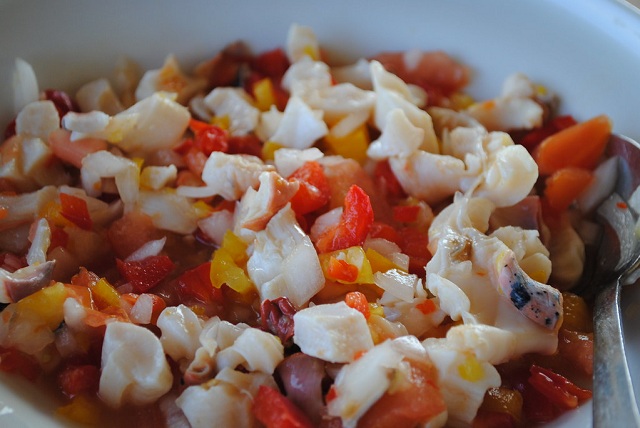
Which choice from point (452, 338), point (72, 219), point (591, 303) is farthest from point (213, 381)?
point (591, 303)

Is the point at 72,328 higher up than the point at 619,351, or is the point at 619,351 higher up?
the point at 619,351

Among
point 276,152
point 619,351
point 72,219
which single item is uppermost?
point 619,351

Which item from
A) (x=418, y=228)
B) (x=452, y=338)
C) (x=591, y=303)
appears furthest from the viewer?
(x=418, y=228)

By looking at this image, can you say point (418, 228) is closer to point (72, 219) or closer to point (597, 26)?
point (597, 26)

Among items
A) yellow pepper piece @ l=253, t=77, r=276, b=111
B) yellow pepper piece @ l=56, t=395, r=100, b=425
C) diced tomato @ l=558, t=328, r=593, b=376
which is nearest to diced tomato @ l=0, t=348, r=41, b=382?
yellow pepper piece @ l=56, t=395, r=100, b=425

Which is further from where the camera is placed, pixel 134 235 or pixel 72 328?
pixel 134 235

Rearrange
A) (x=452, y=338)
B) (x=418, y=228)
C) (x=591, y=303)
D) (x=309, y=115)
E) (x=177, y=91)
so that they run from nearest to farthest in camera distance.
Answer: (x=452, y=338)
(x=591, y=303)
(x=418, y=228)
(x=309, y=115)
(x=177, y=91)

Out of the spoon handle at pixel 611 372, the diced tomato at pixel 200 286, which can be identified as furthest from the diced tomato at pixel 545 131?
the diced tomato at pixel 200 286

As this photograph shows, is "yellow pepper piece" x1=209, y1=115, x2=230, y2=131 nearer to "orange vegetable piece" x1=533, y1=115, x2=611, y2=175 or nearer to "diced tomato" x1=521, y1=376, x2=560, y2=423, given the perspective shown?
"orange vegetable piece" x1=533, y1=115, x2=611, y2=175
